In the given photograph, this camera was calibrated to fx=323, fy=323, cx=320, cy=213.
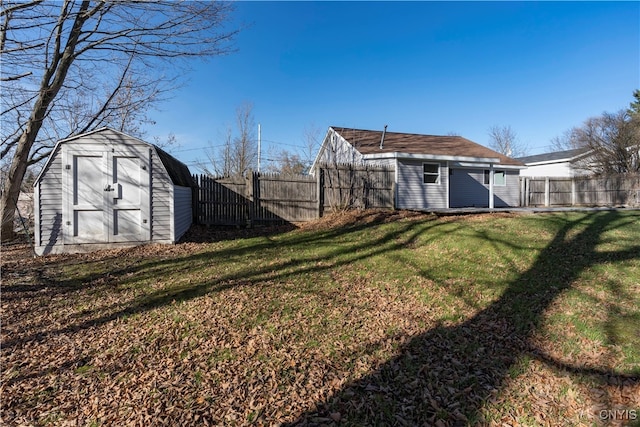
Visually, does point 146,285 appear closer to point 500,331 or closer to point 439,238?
point 500,331

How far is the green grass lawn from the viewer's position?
9.24 feet

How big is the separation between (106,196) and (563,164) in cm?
3111

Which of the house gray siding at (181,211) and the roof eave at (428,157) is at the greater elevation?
the roof eave at (428,157)

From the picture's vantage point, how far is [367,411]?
277cm

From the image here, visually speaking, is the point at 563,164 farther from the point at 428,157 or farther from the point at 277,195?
the point at 277,195

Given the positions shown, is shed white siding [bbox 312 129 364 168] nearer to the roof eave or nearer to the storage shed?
the roof eave

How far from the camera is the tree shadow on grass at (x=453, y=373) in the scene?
274 centimetres

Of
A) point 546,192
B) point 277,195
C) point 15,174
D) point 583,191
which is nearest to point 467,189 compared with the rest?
point 546,192

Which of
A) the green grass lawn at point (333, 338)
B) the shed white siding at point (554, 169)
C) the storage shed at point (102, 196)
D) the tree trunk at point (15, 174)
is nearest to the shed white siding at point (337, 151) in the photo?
the storage shed at point (102, 196)

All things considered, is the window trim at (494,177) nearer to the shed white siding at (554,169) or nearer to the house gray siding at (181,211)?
the shed white siding at (554,169)

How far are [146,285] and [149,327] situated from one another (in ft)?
5.82

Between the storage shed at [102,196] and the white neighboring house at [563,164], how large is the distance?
2412 centimetres

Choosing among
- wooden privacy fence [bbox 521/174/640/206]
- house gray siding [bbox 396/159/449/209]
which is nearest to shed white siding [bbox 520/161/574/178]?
wooden privacy fence [bbox 521/174/640/206]

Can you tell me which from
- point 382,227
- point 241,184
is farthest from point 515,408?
point 241,184
